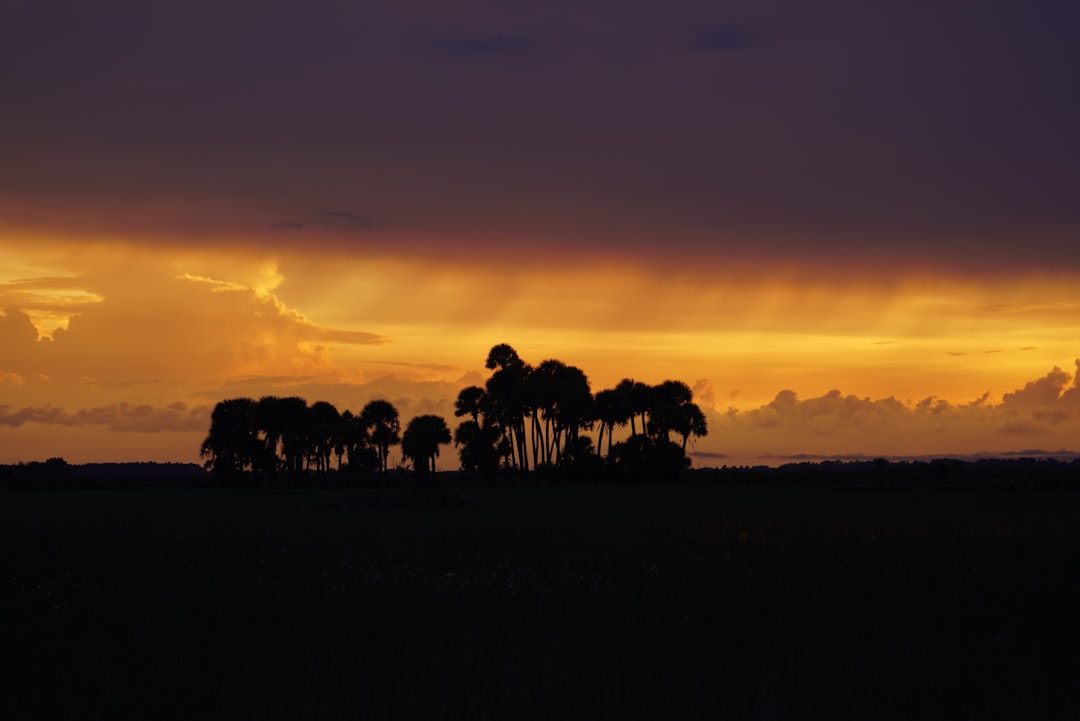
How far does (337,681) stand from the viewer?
466 inches

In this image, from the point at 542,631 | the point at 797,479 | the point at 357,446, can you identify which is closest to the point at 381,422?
the point at 357,446

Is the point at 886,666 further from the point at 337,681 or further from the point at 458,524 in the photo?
the point at 458,524

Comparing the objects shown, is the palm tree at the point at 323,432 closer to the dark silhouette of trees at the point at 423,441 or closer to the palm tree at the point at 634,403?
the dark silhouette of trees at the point at 423,441

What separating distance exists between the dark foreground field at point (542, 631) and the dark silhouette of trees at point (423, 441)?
144 meters

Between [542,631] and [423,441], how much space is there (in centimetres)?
15950

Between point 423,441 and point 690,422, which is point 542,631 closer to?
point 690,422

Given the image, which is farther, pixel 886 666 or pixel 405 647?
pixel 405 647

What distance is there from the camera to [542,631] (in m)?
14.9

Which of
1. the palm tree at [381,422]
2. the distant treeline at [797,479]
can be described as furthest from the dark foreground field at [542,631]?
the palm tree at [381,422]

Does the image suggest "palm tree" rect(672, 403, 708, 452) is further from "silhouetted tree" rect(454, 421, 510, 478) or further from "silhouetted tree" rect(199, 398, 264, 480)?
"silhouetted tree" rect(199, 398, 264, 480)

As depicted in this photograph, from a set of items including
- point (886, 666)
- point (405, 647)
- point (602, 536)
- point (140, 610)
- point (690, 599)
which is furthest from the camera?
point (602, 536)

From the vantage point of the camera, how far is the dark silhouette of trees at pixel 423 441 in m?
173

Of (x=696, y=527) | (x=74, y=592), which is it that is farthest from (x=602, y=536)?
(x=74, y=592)

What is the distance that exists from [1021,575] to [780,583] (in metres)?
5.71
